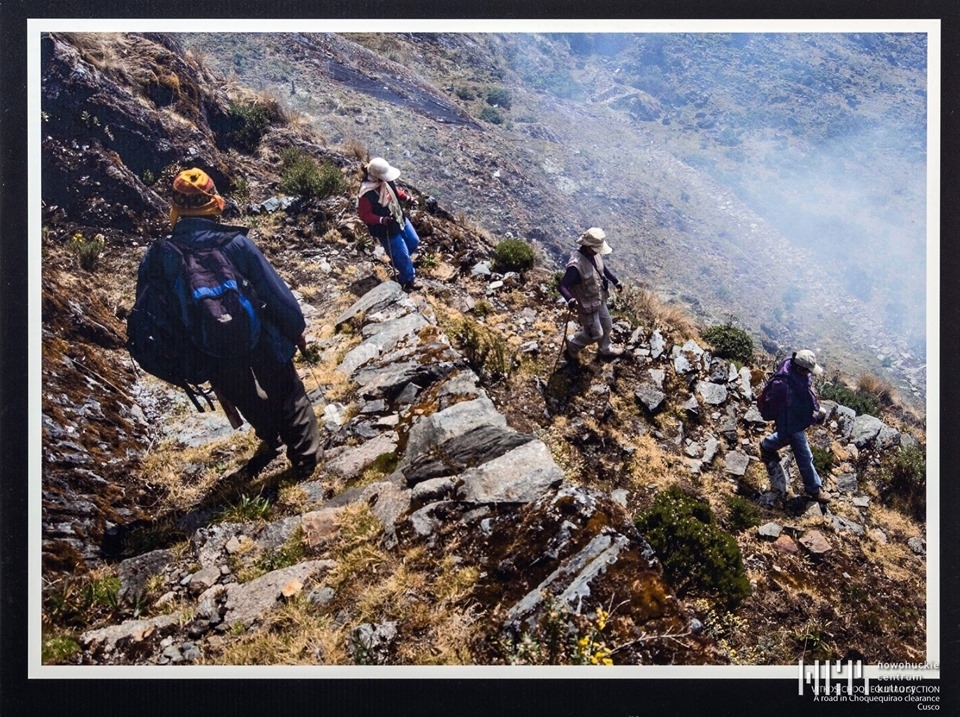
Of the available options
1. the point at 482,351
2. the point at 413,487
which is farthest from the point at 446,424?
the point at 482,351

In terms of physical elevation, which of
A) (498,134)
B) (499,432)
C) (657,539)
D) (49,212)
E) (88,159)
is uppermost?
(498,134)

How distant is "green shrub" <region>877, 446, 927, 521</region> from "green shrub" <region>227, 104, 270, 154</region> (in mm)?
8871

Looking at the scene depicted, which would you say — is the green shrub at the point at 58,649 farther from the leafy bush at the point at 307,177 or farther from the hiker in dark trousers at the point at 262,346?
the leafy bush at the point at 307,177

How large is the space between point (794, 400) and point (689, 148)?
17.7 ft

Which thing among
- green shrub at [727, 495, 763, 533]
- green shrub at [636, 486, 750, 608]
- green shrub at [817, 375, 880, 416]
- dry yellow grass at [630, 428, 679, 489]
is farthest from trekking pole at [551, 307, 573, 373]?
green shrub at [817, 375, 880, 416]

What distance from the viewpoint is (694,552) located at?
5.63m

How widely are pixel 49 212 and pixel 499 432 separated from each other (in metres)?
5.09

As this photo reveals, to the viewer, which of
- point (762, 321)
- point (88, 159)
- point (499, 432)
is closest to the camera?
point (499, 432)

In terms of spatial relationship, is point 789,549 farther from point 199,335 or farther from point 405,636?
point 199,335

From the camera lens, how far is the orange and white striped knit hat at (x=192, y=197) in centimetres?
547

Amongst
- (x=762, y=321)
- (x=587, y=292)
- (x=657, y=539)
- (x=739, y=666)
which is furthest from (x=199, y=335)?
(x=762, y=321)

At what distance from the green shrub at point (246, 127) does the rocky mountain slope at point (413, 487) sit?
70cm

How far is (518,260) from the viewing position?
8250mm

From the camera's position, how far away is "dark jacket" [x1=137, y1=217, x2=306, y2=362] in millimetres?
5477
